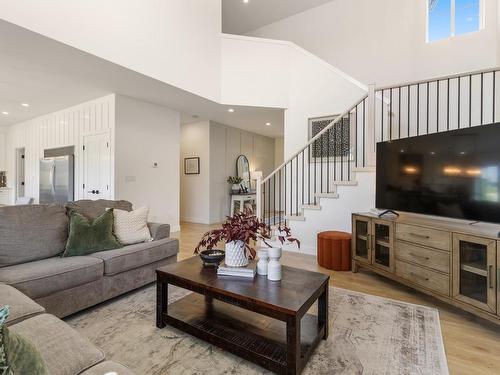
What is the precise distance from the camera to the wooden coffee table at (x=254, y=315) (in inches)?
58.9

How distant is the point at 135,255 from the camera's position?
8.55 feet

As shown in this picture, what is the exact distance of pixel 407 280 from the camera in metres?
2.64

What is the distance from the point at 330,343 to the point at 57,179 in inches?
254

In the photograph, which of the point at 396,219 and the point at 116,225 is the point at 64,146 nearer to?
the point at 116,225

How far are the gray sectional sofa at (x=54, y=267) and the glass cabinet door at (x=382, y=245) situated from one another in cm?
234

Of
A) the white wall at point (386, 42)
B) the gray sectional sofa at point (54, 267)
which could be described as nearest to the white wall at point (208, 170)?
the white wall at point (386, 42)

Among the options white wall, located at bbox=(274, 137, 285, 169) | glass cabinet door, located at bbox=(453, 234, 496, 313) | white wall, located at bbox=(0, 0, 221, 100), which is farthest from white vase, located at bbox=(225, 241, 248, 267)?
white wall, located at bbox=(274, 137, 285, 169)

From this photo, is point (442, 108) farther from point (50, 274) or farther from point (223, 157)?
point (50, 274)

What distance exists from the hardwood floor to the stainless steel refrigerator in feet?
16.8

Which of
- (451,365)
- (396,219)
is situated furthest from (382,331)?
(396,219)

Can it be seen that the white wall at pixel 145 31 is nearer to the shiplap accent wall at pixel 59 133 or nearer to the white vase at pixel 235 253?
the shiplap accent wall at pixel 59 133

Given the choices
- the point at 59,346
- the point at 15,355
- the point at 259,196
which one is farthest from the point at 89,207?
the point at 259,196

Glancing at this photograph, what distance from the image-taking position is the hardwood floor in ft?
5.50

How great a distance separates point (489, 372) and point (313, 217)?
276 cm
